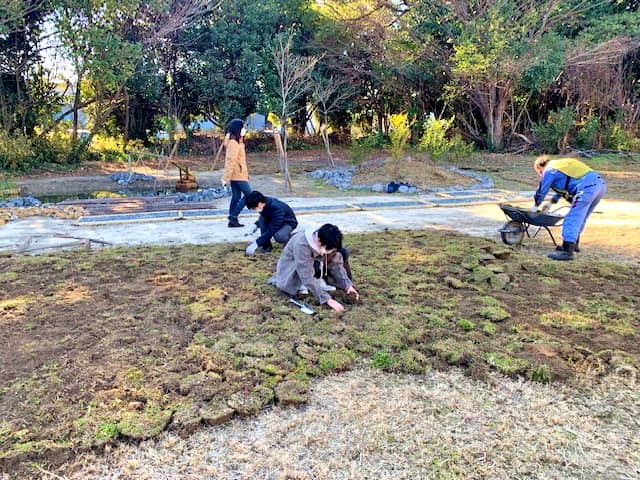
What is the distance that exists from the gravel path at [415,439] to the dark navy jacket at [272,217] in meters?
2.59

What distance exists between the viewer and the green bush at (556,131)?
15031mm

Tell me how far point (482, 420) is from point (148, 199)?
769 centimetres

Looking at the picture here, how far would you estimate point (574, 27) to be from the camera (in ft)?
52.9

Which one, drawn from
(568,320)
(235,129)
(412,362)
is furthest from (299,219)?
(412,362)

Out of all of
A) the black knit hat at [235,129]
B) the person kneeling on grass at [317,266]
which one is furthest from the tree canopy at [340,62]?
the person kneeling on grass at [317,266]

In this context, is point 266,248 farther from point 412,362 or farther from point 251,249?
point 412,362

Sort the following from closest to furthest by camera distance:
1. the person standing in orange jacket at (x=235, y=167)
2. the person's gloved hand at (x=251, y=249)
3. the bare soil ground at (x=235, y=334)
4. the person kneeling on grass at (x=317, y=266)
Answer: the bare soil ground at (x=235, y=334)
the person kneeling on grass at (x=317, y=266)
the person's gloved hand at (x=251, y=249)
the person standing in orange jacket at (x=235, y=167)

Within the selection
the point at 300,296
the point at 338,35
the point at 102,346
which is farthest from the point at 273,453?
the point at 338,35

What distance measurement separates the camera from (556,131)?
597 inches

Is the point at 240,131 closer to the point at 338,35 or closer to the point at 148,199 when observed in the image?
the point at 148,199

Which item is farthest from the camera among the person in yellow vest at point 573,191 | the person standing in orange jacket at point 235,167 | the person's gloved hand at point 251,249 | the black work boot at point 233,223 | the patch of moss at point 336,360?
the black work boot at point 233,223

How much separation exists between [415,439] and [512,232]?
4050 millimetres

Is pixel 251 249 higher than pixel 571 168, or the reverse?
pixel 571 168

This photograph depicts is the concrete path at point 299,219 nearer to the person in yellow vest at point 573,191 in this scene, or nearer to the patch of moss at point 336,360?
the person in yellow vest at point 573,191
